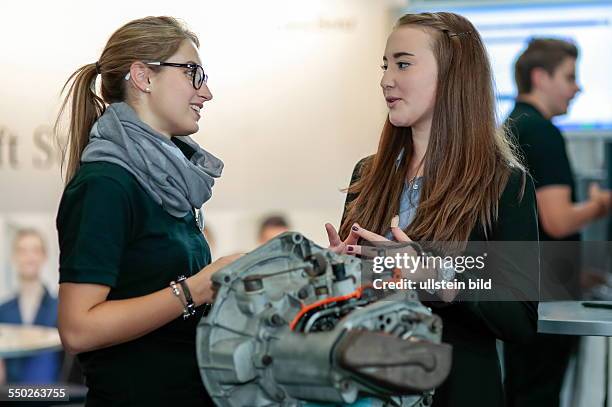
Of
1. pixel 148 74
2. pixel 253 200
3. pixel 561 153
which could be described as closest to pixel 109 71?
pixel 148 74

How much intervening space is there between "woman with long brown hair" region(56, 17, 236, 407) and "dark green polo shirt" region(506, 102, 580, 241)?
1422mm

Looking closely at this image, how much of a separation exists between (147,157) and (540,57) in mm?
1973

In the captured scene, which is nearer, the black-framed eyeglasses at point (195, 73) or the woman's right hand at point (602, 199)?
the black-framed eyeglasses at point (195, 73)

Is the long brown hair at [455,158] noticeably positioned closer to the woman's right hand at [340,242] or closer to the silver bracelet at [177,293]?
the woman's right hand at [340,242]

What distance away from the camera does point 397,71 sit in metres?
1.68

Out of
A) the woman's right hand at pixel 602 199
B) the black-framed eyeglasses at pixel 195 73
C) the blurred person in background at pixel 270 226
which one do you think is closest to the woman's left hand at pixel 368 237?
the black-framed eyeglasses at pixel 195 73

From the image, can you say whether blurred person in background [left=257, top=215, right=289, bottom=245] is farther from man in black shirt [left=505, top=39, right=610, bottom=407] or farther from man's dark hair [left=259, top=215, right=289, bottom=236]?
man in black shirt [left=505, top=39, right=610, bottom=407]

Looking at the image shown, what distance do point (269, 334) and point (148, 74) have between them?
0.62 meters

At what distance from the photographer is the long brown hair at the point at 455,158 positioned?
160 cm

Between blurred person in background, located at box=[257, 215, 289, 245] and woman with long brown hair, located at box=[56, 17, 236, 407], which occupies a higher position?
woman with long brown hair, located at box=[56, 17, 236, 407]

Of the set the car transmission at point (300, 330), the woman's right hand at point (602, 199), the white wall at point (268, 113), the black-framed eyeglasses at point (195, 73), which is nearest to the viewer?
the car transmission at point (300, 330)

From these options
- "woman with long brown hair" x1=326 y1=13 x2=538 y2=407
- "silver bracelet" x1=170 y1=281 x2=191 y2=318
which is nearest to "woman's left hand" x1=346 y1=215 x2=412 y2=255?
"woman with long brown hair" x1=326 y1=13 x2=538 y2=407

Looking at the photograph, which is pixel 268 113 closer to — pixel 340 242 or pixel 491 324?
pixel 340 242

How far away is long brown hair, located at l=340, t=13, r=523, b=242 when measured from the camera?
62.9 inches
